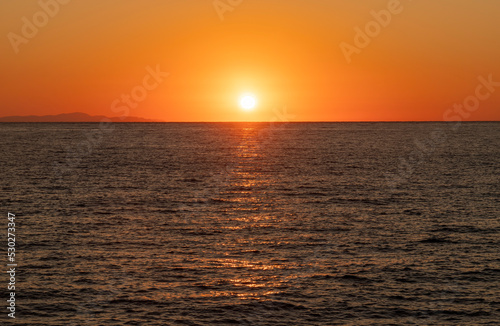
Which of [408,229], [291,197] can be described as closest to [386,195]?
[291,197]

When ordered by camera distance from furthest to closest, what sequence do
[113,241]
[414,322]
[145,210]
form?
[145,210] → [113,241] → [414,322]

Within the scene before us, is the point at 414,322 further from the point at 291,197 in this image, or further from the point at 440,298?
the point at 291,197

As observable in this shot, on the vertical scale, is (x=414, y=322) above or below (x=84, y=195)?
below

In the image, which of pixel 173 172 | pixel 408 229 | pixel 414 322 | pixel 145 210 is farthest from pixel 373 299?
pixel 173 172

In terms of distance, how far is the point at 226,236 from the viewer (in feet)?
154

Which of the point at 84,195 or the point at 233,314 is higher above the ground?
the point at 84,195

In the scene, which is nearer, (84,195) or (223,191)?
(84,195)

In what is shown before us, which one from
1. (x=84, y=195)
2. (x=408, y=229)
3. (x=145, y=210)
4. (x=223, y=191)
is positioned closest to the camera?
(x=408, y=229)

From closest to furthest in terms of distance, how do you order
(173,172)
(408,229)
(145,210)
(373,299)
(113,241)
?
1. (373,299)
2. (113,241)
3. (408,229)
4. (145,210)
5. (173,172)

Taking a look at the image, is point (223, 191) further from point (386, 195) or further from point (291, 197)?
point (386, 195)

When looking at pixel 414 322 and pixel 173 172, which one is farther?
pixel 173 172

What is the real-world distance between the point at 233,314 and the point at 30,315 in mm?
11089

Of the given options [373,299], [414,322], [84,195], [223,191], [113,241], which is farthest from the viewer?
[223,191]

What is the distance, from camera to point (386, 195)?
69312 mm
